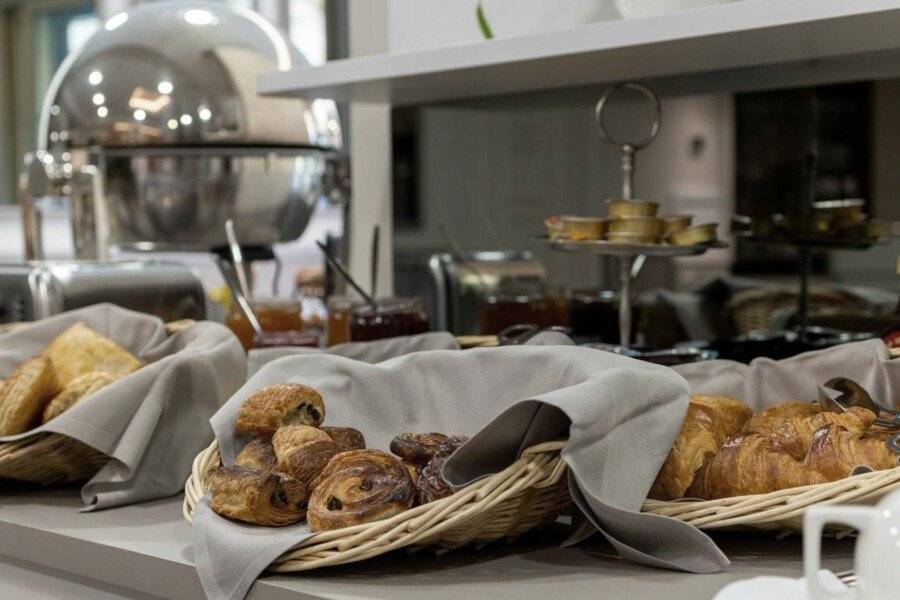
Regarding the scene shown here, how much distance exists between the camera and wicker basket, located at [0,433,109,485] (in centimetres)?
117

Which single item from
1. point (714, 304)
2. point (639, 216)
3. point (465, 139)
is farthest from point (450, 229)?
point (639, 216)

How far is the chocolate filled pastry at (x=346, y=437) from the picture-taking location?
1.01m

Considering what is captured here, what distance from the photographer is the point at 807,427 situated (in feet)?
3.10

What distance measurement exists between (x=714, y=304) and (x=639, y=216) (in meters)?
0.42

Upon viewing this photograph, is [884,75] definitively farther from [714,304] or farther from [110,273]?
[110,273]

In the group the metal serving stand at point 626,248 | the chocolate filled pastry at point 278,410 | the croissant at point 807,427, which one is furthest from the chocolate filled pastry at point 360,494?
the metal serving stand at point 626,248

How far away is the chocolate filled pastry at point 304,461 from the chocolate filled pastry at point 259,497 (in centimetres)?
1

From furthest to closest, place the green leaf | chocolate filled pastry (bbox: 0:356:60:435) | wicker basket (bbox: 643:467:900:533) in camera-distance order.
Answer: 1. the green leaf
2. chocolate filled pastry (bbox: 0:356:60:435)
3. wicker basket (bbox: 643:467:900:533)

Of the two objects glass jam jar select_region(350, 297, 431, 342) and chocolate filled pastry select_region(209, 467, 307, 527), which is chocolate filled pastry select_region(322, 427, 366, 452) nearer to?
chocolate filled pastry select_region(209, 467, 307, 527)

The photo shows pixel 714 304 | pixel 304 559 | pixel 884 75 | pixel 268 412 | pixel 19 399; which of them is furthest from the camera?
pixel 714 304

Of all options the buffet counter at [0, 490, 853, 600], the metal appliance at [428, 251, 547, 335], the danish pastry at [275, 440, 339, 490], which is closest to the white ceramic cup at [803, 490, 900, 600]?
the buffet counter at [0, 490, 853, 600]

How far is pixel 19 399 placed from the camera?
3.94ft

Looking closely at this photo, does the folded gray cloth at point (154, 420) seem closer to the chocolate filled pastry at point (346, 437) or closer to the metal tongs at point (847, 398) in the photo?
the chocolate filled pastry at point (346, 437)

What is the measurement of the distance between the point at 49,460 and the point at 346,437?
0.34 m
